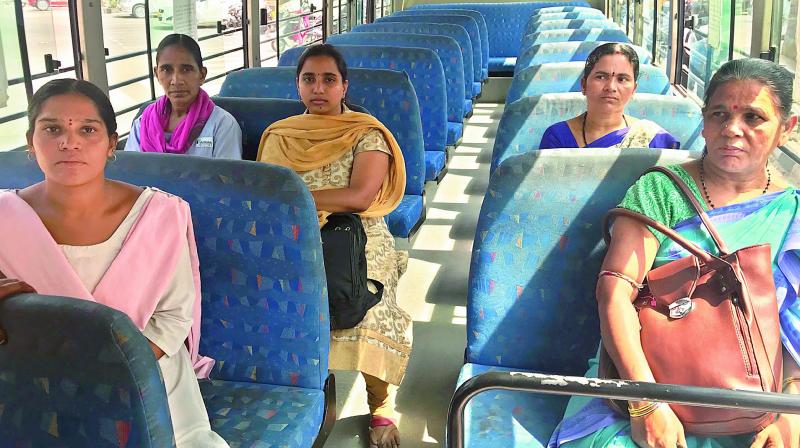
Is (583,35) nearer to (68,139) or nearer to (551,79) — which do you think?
(551,79)

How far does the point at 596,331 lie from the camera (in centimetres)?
192

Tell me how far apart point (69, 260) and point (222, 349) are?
0.44 metres

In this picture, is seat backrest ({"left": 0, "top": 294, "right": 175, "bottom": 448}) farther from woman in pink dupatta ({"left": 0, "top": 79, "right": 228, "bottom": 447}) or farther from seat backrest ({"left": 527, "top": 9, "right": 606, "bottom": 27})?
seat backrest ({"left": 527, "top": 9, "right": 606, "bottom": 27})

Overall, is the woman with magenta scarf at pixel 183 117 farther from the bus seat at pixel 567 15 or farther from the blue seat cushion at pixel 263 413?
the bus seat at pixel 567 15

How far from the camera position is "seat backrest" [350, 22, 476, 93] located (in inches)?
235

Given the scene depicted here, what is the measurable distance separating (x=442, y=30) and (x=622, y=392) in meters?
5.15

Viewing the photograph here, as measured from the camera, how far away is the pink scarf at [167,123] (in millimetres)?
2721

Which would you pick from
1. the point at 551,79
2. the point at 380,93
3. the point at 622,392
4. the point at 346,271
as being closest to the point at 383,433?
the point at 346,271

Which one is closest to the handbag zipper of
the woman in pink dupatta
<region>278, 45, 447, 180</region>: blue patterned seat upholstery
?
the woman in pink dupatta

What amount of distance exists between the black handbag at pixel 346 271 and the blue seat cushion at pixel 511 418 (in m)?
0.42

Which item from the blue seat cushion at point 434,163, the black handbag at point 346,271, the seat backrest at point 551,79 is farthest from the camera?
the blue seat cushion at point 434,163

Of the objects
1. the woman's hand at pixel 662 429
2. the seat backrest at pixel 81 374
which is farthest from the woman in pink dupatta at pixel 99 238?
the woman's hand at pixel 662 429

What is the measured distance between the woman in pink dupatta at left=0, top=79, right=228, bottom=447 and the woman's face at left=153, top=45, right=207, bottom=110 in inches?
45.1

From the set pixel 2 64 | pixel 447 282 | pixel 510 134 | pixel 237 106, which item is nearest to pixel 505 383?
pixel 510 134
